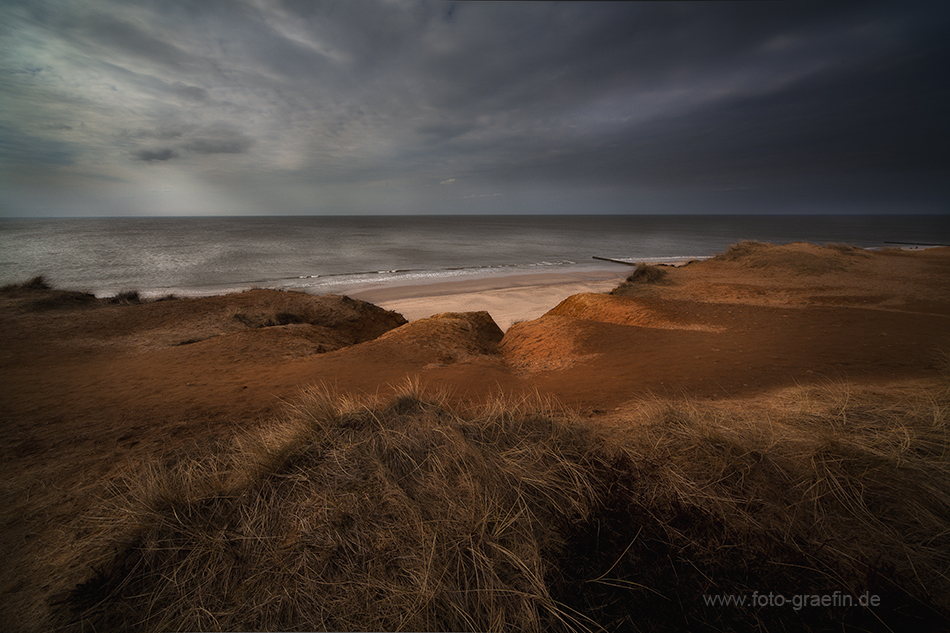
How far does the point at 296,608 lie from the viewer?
1829mm

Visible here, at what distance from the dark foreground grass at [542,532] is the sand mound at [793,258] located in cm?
1957

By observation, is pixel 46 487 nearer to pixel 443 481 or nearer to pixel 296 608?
pixel 296 608

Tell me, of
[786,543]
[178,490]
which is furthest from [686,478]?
[178,490]

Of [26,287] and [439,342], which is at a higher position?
[26,287]

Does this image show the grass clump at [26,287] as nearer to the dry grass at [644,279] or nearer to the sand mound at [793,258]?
the dry grass at [644,279]

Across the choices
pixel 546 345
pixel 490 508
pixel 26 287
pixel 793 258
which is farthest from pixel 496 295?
pixel 26 287

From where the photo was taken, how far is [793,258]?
1902cm

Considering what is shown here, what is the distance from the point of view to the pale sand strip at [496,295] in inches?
666

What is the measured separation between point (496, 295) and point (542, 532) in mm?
17812

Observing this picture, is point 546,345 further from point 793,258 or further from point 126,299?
point 793,258

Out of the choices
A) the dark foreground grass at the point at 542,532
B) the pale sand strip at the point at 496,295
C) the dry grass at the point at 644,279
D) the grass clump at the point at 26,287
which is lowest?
the pale sand strip at the point at 496,295

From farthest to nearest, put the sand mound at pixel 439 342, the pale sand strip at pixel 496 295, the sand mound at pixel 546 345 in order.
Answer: the pale sand strip at pixel 496 295 → the sand mound at pixel 439 342 → the sand mound at pixel 546 345

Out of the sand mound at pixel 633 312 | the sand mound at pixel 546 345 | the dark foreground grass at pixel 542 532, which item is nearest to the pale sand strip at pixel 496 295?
the sand mound at pixel 633 312

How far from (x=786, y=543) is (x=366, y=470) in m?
2.70
